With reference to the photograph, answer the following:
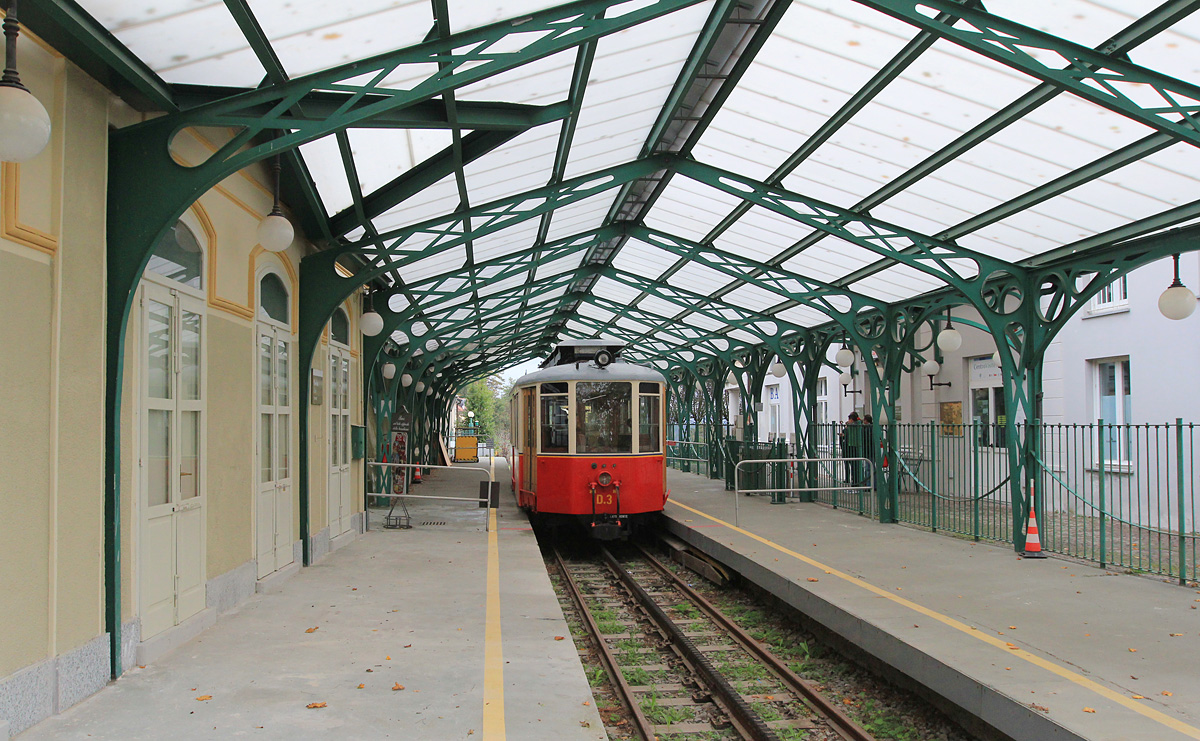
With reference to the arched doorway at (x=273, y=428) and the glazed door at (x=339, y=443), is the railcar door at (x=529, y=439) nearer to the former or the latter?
the glazed door at (x=339, y=443)

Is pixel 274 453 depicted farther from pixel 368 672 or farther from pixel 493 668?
pixel 493 668

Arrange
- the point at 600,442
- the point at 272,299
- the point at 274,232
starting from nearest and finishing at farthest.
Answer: the point at 274,232, the point at 272,299, the point at 600,442

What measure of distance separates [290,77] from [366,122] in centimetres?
57

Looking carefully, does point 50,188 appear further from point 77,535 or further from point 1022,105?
point 1022,105

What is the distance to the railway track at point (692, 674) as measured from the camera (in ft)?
17.8

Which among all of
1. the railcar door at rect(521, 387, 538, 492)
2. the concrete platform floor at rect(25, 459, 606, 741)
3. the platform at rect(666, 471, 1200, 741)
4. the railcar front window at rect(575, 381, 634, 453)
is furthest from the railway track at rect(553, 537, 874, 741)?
the railcar door at rect(521, 387, 538, 492)

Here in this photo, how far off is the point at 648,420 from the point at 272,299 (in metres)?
5.72

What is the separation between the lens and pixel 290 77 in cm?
558

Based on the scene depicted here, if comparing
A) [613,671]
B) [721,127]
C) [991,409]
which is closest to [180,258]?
[613,671]

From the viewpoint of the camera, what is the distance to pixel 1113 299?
12383mm

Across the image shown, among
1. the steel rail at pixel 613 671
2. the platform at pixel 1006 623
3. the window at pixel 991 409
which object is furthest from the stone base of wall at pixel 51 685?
the window at pixel 991 409

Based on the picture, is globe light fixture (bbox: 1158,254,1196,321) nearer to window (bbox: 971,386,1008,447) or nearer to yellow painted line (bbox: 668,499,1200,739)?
yellow painted line (bbox: 668,499,1200,739)

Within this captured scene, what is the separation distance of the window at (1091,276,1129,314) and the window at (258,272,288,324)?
37.6 feet

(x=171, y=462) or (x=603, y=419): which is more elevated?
(x=603, y=419)
